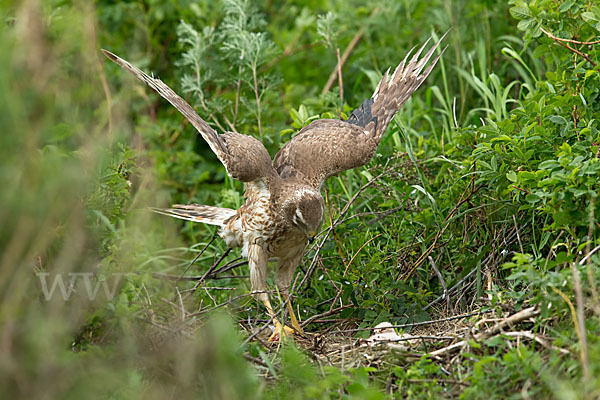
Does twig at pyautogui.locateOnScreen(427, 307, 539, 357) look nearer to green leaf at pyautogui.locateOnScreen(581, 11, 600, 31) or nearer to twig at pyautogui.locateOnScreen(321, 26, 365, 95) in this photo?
green leaf at pyautogui.locateOnScreen(581, 11, 600, 31)

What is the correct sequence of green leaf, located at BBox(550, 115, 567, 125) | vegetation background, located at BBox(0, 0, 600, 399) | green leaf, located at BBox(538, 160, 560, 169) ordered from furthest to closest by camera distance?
green leaf, located at BBox(550, 115, 567, 125) → green leaf, located at BBox(538, 160, 560, 169) → vegetation background, located at BBox(0, 0, 600, 399)

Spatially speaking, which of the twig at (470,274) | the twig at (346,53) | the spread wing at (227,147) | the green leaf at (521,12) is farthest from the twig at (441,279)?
the twig at (346,53)

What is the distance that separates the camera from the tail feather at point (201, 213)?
5188 millimetres

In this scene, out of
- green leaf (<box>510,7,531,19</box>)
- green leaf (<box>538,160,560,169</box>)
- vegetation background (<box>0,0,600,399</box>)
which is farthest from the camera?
green leaf (<box>510,7,531,19</box>)

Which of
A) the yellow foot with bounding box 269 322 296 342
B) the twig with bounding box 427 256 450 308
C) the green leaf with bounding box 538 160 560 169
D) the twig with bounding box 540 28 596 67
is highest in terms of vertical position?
the twig with bounding box 540 28 596 67

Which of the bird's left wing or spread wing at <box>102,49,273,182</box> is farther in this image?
the bird's left wing

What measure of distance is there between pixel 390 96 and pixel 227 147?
146cm

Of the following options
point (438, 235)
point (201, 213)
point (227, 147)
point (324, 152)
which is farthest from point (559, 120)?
point (201, 213)

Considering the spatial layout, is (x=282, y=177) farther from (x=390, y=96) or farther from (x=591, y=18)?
(x=591, y=18)

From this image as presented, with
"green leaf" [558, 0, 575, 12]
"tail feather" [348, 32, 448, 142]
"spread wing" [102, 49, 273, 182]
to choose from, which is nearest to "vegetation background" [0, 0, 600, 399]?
"green leaf" [558, 0, 575, 12]

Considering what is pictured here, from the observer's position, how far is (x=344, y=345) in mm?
3930

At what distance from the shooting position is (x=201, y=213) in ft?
17.4

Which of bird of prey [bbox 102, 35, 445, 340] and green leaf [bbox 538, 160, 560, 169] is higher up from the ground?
green leaf [bbox 538, 160, 560, 169]

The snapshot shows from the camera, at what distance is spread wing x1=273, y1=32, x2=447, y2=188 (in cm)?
481
